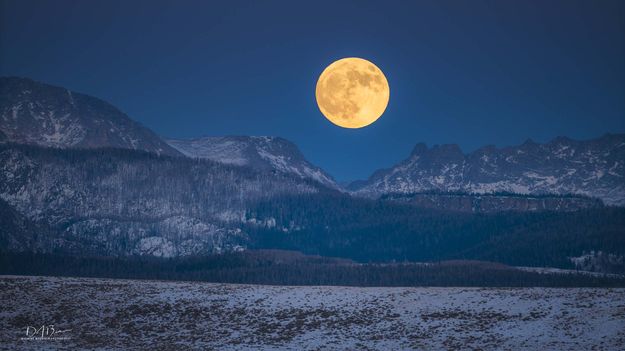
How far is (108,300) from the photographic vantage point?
9650cm

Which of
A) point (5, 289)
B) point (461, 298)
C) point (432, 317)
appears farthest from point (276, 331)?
point (5, 289)

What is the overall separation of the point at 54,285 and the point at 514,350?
65547 millimetres

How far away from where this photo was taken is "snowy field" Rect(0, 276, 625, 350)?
253 ft

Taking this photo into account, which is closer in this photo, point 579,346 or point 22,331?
point 579,346

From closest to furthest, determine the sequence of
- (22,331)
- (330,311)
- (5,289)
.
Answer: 1. (22,331)
2. (330,311)
3. (5,289)

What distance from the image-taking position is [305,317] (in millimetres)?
89438

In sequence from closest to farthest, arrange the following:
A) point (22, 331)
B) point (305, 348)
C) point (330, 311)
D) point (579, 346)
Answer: point (579, 346) < point (305, 348) < point (22, 331) < point (330, 311)

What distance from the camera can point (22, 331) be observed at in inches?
3287

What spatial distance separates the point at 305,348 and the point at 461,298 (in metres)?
27.0

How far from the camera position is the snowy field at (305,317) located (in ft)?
253

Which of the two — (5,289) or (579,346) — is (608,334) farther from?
(5,289)

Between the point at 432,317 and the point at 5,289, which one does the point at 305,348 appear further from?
the point at 5,289

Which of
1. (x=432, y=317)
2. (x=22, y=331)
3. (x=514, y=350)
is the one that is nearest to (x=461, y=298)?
(x=432, y=317)

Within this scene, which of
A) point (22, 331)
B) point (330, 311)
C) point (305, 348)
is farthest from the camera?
point (330, 311)
